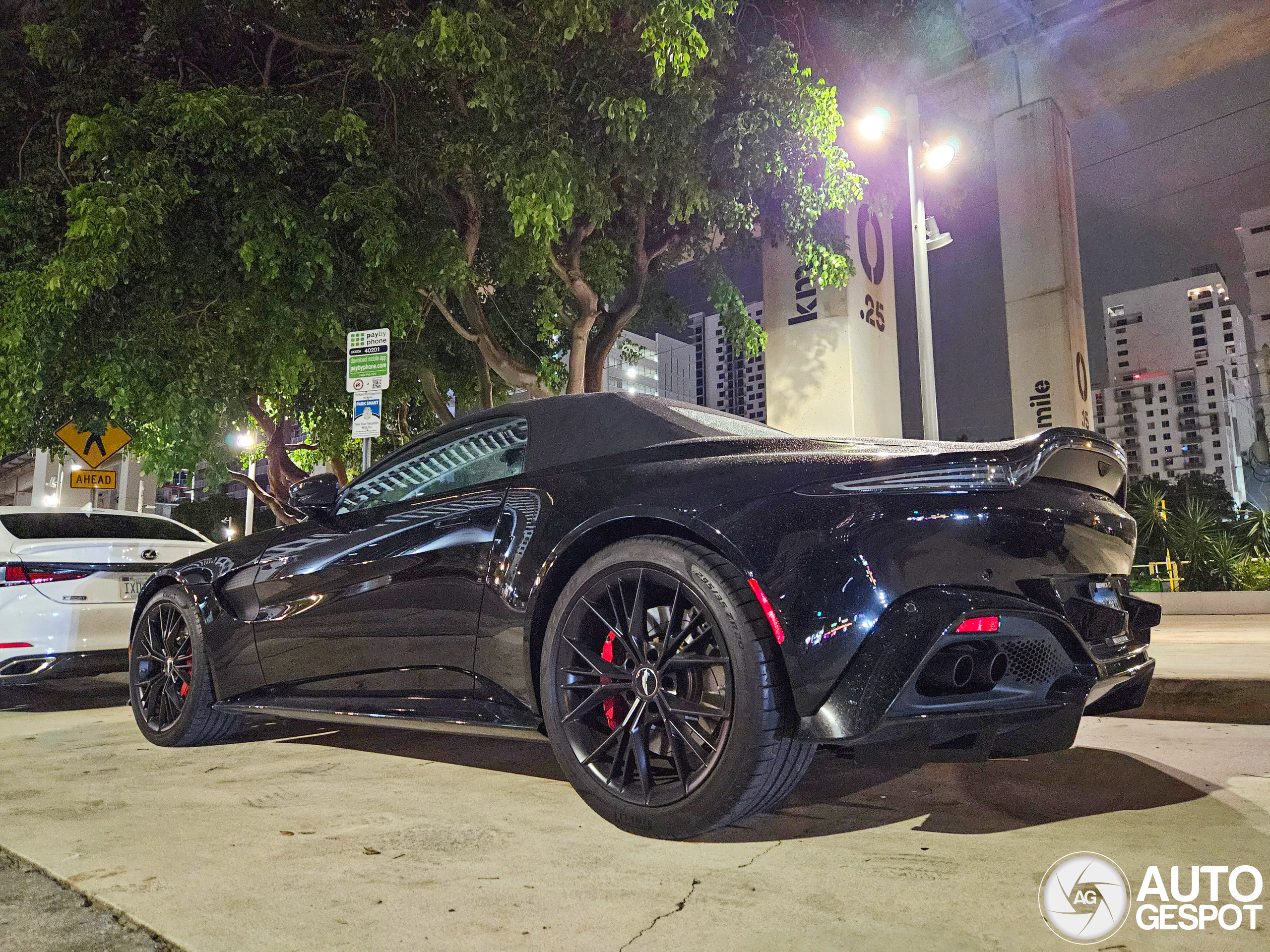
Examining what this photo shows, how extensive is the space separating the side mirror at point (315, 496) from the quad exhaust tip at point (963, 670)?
95.6 inches

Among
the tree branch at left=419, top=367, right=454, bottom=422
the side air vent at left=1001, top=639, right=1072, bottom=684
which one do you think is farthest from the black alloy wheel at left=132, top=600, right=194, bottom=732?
the tree branch at left=419, top=367, right=454, bottom=422

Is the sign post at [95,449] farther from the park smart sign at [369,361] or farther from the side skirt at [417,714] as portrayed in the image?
the side skirt at [417,714]

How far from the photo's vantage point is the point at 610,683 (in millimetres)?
2467

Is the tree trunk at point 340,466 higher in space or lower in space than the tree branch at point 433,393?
lower

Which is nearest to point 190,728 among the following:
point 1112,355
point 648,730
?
point 648,730

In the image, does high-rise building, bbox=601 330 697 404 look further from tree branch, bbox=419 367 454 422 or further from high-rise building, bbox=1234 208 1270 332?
high-rise building, bbox=1234 208 1270 332

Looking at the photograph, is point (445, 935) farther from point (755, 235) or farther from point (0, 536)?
point (755, 235)

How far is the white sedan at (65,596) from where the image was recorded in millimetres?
5180

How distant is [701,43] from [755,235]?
4.87 metres

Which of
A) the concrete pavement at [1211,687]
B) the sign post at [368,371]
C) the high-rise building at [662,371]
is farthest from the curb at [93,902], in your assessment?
the high-rise building at [662,371]

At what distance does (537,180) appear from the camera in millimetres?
8156

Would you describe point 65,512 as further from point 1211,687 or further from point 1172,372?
point 1172,372

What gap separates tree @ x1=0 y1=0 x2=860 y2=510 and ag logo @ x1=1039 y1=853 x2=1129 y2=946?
22.1 ft

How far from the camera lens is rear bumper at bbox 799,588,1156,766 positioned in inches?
82.3
